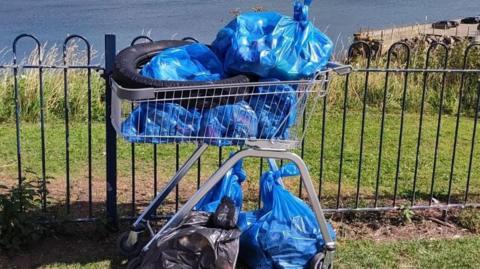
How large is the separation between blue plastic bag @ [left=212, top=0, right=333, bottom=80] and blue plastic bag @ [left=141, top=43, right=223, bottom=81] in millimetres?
93

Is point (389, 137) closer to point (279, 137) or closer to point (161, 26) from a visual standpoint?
point (279, 137)

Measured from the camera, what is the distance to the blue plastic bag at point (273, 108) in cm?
357

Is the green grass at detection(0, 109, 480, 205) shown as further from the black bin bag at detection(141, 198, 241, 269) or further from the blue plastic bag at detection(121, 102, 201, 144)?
the blue plastic bag at detection(121, 102, 201, 144)

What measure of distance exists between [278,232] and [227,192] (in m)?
0.47

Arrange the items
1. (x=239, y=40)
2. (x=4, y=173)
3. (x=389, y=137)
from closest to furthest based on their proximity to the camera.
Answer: (x=239, y=40)
(x=4, y=173)
(x=389, y=137)

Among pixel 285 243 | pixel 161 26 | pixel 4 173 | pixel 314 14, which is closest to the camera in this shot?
pixel 285 243

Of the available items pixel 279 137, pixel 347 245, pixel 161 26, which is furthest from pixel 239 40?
pixel 161 26

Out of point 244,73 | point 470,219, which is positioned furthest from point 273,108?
point 470,219

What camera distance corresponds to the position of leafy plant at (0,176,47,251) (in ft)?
14.1

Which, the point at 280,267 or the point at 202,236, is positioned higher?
the point at 202,236

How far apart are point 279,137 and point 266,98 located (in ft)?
0.78

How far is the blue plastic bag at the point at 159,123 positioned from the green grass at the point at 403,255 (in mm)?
1165

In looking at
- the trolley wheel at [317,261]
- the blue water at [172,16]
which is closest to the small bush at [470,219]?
the trolley wheel at [317,261]

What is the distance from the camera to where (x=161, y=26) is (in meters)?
19.5
